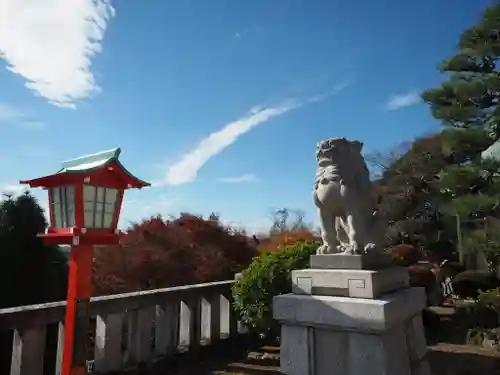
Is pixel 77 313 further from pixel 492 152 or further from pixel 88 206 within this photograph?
pixel 492 152

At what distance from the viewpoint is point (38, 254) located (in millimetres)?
6730

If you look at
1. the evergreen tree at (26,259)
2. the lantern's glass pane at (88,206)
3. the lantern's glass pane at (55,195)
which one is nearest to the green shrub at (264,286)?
the lantern's glass pane at (88,206)

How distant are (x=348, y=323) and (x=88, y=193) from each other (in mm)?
2261

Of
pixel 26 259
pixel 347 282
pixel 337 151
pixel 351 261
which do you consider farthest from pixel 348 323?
pixel 26 259

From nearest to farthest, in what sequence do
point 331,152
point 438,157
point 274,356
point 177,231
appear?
point 331,152 → point 274,356 → point 177,231 → point 438,157

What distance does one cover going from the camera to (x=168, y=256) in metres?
9.25

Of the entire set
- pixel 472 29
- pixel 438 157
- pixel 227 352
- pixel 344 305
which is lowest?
pixel 227 352

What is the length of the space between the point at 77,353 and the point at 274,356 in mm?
2802

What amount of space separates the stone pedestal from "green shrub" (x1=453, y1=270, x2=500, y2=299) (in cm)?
605

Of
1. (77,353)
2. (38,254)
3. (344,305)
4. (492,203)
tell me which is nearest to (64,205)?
(77,353)

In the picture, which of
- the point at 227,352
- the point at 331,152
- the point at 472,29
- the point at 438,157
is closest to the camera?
the point at 331,152

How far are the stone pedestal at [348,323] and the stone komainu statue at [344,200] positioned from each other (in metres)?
0.25

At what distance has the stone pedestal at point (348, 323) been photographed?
2.99 meters

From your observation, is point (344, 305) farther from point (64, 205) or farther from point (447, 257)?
point (447, 257)
